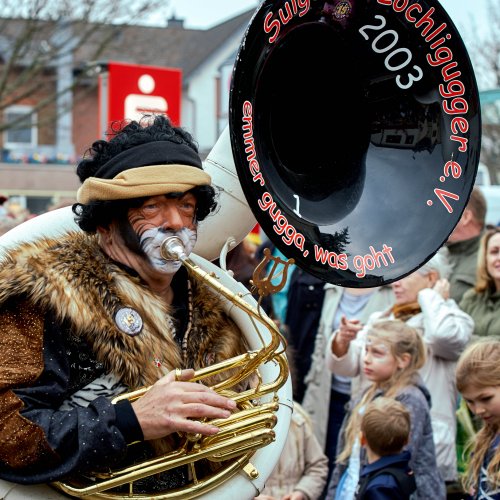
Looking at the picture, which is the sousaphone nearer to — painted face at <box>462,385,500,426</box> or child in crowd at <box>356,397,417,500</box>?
painted face at <box>462,385,500,426</box>

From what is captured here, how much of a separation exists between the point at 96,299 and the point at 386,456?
1.98 metres

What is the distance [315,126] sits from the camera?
2.51 meters

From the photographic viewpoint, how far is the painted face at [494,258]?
14.9 feet

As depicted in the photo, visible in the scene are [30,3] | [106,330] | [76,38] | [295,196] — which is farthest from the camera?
[76,38]

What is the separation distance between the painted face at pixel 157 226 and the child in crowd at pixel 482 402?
1.63 metres

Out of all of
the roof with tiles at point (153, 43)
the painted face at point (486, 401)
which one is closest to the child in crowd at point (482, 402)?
the painted face at point (486, 401)

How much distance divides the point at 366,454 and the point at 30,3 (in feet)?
45.5

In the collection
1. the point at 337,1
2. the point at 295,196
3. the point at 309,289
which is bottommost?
the point at 309,289

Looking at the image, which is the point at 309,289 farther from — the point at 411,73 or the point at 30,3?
the point at 30,3

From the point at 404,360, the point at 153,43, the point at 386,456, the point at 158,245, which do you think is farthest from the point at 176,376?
the point at 153,43

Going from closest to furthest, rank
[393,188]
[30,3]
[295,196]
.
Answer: [295,196] < [393,188] < [30,3]

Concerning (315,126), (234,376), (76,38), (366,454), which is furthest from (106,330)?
(76,38)

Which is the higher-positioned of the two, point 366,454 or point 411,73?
point 411,73

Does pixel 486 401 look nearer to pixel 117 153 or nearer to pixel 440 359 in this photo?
pixel 440 359
